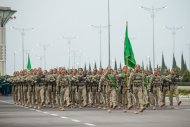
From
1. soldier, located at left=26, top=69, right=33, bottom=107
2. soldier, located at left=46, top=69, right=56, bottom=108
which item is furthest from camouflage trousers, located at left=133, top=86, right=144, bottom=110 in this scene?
soldier, located at left=26, top=69, right=33, bottom=107

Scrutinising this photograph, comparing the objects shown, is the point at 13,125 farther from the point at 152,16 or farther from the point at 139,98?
the point at 152,16

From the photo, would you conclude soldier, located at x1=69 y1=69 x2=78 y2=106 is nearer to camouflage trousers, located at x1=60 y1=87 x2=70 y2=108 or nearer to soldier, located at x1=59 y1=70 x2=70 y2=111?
soldier, located at x1=59 y1=70 x2=70 y2=111

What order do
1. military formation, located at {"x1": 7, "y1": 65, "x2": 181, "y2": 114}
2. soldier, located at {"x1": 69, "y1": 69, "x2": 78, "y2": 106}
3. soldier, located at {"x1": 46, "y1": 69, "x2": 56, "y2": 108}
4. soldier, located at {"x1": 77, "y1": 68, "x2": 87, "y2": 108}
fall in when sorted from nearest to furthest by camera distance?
military formation, located at {"x1": 7, "y1": 65, "x2": 181, "y2": 114}
soldier, located at {"x1": 46, "y1": 69, "x2": 56, "y2": 108}
soldier, located at {"x1": 69, "y1": 69, "x2": 78, "y2": 106}
soldier, located at {"x1": 77, "y1": 68, "x2": 87, "y2": 108}

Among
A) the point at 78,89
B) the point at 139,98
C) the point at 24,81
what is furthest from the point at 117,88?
the point at 24,81

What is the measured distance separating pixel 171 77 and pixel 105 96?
128 inches

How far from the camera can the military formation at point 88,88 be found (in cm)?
3150

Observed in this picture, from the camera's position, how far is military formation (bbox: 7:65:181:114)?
103 ft

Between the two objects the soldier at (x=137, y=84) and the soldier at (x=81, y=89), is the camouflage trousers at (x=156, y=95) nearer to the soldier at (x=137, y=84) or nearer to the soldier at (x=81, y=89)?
the soldier at (x=81, y=89)

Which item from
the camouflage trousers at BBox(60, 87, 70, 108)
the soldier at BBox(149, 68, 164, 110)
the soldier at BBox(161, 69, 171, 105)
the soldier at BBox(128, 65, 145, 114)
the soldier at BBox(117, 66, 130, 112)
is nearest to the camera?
the soldier at BBox(128, 65, 145, 114)

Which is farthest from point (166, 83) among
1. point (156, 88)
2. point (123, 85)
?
point (123, 85)

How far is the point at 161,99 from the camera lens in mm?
35125

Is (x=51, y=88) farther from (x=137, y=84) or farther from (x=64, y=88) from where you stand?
(x=137, y=84)

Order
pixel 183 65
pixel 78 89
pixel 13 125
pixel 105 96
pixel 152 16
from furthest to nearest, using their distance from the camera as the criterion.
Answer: pixel 183 65, pixel 152 16, pixel 78 89, pixel 105 96, pixel 13 125

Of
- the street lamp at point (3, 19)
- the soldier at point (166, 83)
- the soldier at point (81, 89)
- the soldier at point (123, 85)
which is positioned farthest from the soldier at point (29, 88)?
the street lamp at point (3, 19)
